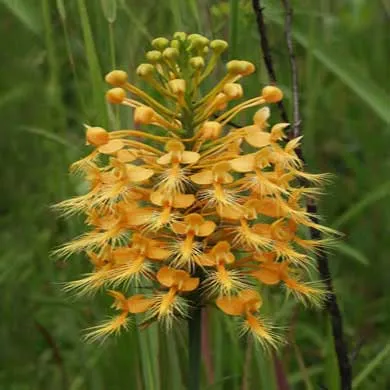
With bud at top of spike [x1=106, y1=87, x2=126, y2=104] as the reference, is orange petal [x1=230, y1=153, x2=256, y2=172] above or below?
below

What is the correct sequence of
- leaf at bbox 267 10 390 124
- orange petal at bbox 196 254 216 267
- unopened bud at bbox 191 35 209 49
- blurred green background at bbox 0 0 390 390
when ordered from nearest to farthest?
1. orange petal at bbox 196 254 216 267
2. unopened bud at bbox 191 35 209 49
3. blurred green background at bbox 0 0 390 390
4. leaf at bbox 267 10 390 124

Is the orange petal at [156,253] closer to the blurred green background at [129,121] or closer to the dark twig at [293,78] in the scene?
the blurred green background at [129,121]

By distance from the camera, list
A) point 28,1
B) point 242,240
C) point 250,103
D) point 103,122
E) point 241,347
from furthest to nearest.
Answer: point 241,347 < point 28,1 < point 103,122 < point 250,103 < point 242,240

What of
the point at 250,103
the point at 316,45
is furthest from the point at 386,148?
the point at 250,103

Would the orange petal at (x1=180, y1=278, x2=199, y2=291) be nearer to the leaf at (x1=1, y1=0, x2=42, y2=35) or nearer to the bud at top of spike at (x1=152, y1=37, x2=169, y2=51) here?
the bud at top of spike at (x1=152, y1=37, x2=169, y2=51)

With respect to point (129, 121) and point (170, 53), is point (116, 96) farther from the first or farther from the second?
point (129, 121)

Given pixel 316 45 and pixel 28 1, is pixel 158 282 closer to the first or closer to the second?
pixel 28 1

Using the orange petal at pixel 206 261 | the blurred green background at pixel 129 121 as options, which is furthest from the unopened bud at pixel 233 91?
the blurred green background at pixel 129 121

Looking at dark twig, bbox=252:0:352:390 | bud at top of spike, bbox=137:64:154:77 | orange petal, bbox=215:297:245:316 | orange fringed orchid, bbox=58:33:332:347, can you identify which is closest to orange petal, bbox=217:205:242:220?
orange fringed orchid, bbox=58:33:332:347
